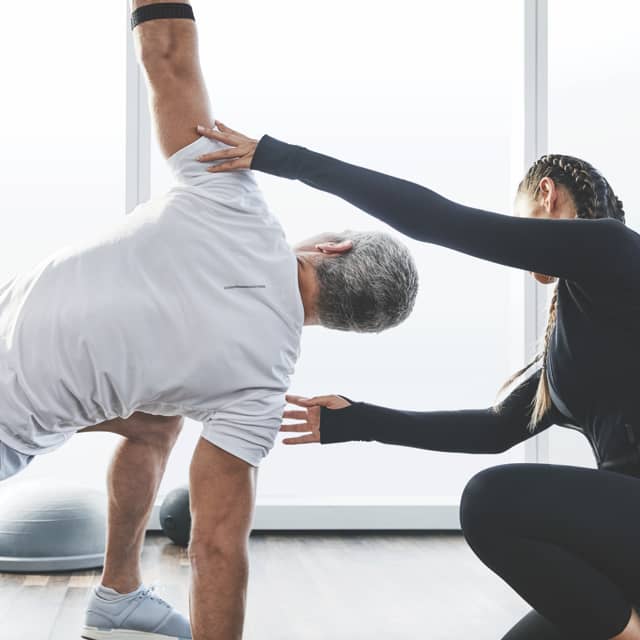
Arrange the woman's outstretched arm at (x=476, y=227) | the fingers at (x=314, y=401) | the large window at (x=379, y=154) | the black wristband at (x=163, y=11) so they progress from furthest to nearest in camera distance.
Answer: the large window at (x=379, y=154) < the fingers at (x=314, y=401) < the black wristband at (x=163, y=11) < the woman's outstretched arm at (x=476, y=227)

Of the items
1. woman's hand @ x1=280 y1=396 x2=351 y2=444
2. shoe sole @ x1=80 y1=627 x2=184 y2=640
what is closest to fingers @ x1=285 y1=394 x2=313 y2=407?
woman's hand @ x1=280 y1=396 x2=351 y2=444

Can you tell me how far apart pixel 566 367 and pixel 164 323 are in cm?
75

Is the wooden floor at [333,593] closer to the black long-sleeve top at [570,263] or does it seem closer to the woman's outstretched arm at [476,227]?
the black long-sleeve top at [570,263]

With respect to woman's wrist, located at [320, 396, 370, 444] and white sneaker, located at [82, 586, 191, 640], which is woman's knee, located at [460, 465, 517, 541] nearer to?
woman's wrist, located at [320, 396, 370, 444]

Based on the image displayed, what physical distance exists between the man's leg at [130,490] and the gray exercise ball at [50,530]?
819 millimetres

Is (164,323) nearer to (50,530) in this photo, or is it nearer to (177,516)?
(50,530)

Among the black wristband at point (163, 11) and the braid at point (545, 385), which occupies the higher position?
the black wristband at point (163, 11)

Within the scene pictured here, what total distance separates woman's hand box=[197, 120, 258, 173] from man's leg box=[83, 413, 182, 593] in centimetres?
62

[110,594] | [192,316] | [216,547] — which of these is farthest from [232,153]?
[110,594]

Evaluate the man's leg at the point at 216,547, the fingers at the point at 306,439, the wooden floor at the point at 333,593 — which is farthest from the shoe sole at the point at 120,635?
the fingers at the point at 306,439

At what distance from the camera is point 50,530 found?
2.72 metres

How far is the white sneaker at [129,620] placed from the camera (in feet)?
6.34

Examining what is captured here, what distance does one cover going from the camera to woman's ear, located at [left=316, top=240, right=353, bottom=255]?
5.56 feet

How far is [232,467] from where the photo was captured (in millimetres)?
1577
